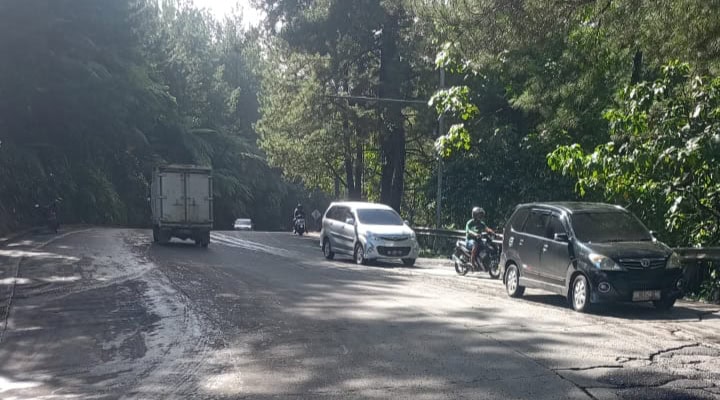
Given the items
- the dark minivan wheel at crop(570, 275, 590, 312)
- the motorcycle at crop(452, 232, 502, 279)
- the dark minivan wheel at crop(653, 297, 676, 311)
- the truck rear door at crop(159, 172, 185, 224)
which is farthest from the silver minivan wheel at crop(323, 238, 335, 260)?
the dark minivan wheel at crop(653, 297, 676, 311)

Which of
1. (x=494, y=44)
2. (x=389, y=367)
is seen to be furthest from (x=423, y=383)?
(x=494, y=44)

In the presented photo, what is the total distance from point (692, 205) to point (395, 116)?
70.0ft

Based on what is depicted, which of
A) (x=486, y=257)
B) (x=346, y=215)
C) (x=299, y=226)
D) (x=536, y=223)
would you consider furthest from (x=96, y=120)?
(x=536, y=223)

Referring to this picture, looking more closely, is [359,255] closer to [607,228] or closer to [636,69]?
[636,69]

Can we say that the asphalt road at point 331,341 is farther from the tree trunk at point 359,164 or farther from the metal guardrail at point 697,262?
the tree trunk at point 359,164

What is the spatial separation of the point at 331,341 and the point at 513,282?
238 inches

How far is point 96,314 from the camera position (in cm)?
1341

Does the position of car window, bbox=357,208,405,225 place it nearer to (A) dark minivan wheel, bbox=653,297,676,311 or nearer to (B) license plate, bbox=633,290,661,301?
(A) dark minivan wheel, bbox=653,297,676,311

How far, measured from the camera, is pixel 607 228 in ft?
46.5

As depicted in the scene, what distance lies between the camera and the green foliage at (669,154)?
14281mm

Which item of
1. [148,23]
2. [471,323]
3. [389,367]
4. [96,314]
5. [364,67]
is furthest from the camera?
[148,23]

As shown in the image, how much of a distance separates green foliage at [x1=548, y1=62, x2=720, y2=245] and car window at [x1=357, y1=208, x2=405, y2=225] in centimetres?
868

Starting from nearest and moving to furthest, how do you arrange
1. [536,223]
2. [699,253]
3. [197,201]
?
[699,253]
[536,223]
[197,201]

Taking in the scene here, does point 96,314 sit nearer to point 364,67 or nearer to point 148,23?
point 364,67
